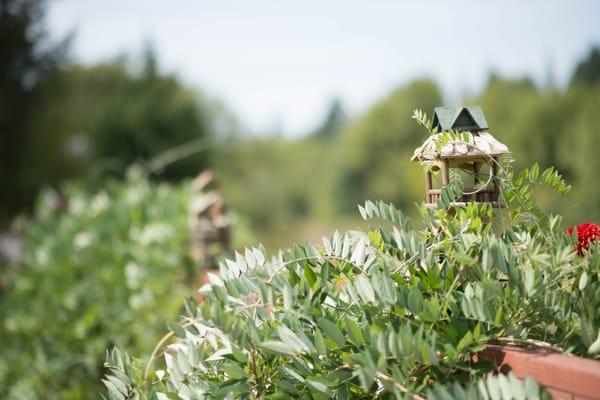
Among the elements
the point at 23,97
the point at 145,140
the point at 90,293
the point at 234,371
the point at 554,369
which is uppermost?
the point at 23,97

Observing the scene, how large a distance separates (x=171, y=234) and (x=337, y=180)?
10692 millimetres

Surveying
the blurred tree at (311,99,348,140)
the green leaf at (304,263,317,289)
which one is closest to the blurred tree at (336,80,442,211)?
the green leaf at (304,263,317,289)

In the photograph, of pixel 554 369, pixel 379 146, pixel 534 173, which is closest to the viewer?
pixel 554 369

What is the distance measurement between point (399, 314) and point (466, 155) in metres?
0.38

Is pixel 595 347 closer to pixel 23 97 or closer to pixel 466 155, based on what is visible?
pixel 466 155

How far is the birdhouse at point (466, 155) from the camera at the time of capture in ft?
3.84

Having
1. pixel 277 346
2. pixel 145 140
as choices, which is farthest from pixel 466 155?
pixel 145 140

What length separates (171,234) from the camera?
420 centimetres

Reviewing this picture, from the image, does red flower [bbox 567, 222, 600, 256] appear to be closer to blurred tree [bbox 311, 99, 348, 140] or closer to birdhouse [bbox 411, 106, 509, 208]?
birdhouse [bbox 411, 106, 509, 208]

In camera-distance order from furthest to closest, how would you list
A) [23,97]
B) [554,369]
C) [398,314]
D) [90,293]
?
[23,97] < [90,293] < [398,314] < [554,369]

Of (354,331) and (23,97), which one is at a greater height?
(23,97)

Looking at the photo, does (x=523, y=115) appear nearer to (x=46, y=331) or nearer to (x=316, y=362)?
(x=316, y=362)

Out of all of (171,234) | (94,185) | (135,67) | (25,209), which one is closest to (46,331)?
(171,234)

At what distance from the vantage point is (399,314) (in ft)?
3.19
